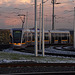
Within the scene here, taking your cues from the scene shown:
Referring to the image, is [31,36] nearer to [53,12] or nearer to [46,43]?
[46,43]

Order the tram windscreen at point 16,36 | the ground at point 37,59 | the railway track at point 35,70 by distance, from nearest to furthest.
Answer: the railway track at point 35,70 < the ground at point 37,59 < the tram windscreen at point 16,36

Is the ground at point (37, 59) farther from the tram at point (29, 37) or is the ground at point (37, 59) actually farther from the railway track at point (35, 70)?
the tram at point (29, 37)

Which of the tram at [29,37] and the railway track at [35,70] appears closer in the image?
Result: the railway track at [35,70]

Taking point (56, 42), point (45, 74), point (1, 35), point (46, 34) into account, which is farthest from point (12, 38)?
point (1, 35)

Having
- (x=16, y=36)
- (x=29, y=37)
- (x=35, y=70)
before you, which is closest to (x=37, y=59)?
(x=35, y=70)

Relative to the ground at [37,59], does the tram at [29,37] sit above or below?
above

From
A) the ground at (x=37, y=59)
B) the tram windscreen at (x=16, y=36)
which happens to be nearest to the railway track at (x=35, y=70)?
the ground at (x=37, y=59)

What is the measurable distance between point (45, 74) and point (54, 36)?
3781 centimetres

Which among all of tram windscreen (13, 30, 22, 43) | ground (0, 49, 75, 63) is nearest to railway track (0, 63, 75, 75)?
ground (0, 49, 75, 63)

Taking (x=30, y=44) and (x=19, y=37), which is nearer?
(x=19, y=37)

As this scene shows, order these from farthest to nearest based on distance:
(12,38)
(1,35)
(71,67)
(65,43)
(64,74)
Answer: (1,35) < (65,43) < (12,38) < (71,67) < (64,74)

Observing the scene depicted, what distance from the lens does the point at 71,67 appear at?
1280cm

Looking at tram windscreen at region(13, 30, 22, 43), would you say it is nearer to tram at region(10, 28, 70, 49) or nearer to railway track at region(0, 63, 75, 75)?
tram at region(10, 28, 70, 49)

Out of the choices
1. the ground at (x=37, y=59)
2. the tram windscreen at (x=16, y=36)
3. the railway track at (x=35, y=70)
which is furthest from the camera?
the tram windscreen at (x=16, y=36)
